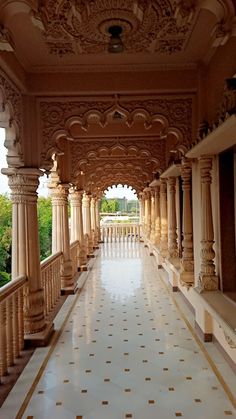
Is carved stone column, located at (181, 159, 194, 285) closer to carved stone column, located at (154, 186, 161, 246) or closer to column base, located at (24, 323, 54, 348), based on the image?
column base, located at (24, 323, 54, 348)

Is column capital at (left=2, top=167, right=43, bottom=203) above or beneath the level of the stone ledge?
above

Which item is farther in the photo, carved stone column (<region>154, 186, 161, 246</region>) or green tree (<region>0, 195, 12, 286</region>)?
green tree (<region>0, 195, 12, 286</region>)

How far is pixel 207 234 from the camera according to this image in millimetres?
4023

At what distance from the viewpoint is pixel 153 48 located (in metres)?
3.87

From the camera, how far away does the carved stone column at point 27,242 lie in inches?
178

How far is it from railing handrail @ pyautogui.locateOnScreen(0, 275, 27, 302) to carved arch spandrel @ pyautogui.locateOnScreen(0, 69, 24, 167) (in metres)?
1.44

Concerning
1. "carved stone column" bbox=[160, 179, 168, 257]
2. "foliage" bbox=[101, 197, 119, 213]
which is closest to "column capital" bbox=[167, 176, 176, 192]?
"carved stone column" bbox=[160, 179, 168, 257]

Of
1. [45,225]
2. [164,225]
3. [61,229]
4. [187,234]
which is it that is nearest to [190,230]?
[187,234]

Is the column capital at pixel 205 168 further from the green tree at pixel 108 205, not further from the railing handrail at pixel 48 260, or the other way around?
the green tree at pixel 108 205

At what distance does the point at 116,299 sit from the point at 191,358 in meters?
2.95

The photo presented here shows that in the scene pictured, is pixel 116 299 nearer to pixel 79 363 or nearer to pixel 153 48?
pixel 79 363

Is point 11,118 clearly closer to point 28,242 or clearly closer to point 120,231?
point 28,242

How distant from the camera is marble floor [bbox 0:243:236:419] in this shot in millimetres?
2979

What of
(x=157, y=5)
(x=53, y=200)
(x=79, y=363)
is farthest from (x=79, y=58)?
(x=53, y=200)
